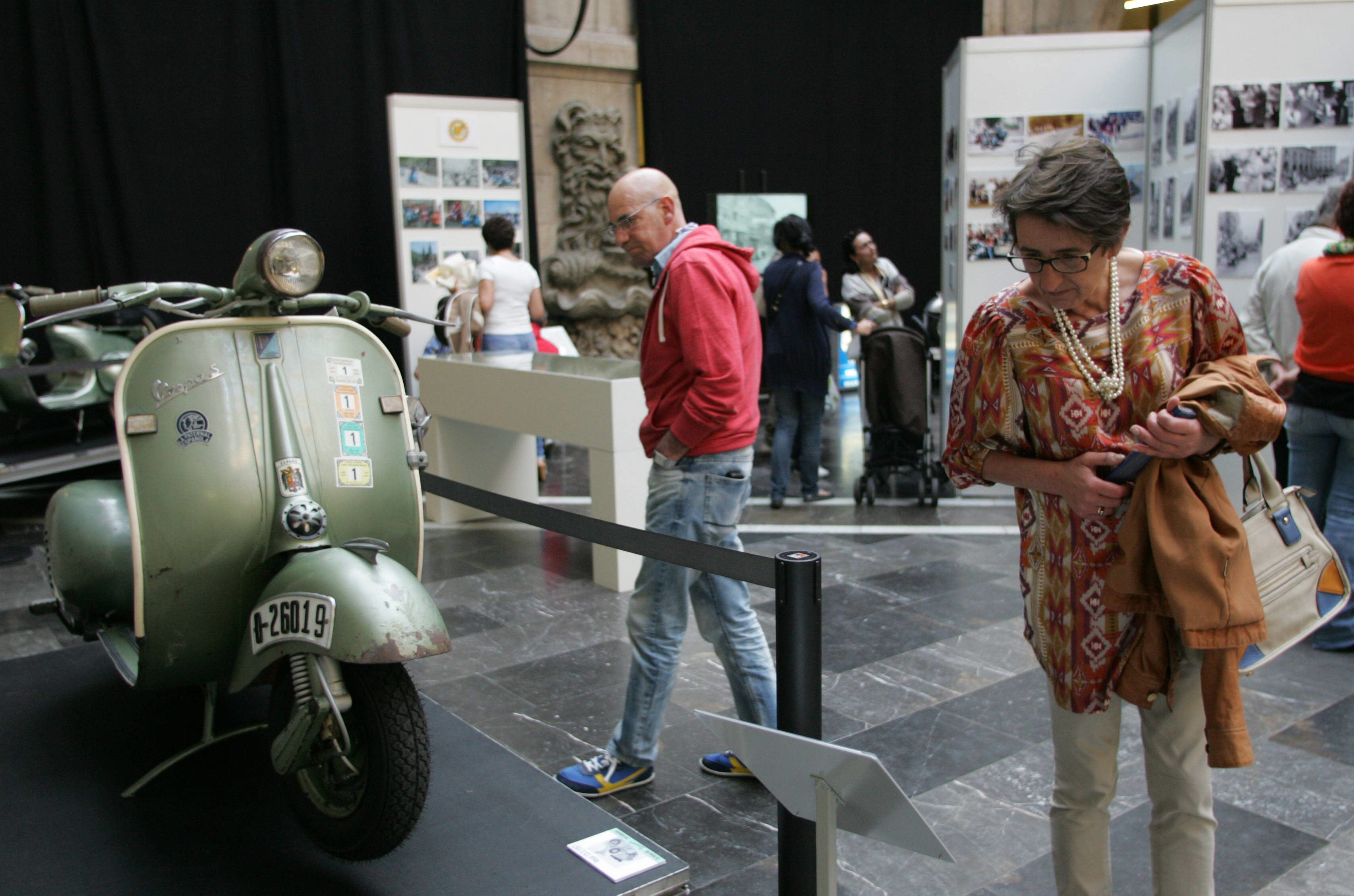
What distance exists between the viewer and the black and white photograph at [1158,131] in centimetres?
570

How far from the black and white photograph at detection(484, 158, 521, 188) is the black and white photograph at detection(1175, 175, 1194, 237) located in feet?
16.5

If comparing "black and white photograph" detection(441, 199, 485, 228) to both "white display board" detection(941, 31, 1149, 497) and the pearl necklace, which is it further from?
the pearl necklace

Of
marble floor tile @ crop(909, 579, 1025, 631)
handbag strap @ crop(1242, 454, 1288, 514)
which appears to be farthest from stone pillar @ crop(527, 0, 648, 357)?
handbag strap @ crop(1242, 454, 1288, 514)

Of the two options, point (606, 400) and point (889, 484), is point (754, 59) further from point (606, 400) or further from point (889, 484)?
point (606, 400)

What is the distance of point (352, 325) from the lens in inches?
98.0

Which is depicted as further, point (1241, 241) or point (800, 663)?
point (1241, 241)

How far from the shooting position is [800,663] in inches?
65.4

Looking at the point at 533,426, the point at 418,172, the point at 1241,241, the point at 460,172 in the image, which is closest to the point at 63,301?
the point at 533,426

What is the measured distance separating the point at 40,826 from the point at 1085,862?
6.78 feet

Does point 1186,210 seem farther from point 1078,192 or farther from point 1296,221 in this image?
point 1078,192

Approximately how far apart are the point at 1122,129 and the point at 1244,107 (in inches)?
38.6

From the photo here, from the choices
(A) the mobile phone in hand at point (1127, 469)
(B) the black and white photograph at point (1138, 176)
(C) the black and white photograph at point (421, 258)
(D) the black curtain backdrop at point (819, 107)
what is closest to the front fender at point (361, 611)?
(A) the mobile phone in hand at point (1127, 469)

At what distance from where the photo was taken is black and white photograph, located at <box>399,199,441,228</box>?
817 cm

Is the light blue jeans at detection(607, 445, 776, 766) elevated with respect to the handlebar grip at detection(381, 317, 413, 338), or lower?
lower
